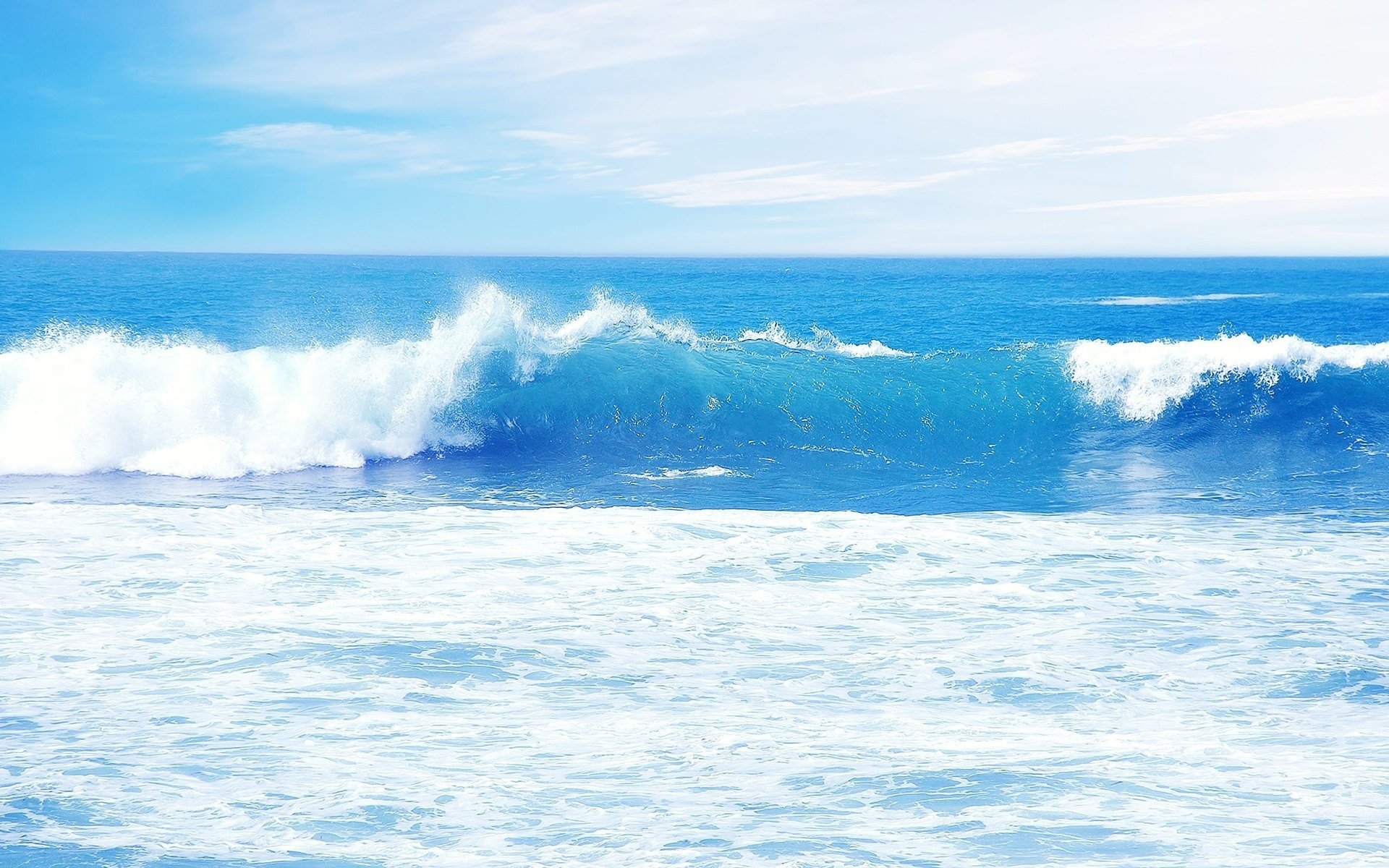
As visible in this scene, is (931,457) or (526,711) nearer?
(526,711)

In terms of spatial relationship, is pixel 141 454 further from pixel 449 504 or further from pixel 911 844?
pixel 911 844

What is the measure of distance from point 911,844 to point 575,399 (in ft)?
36.6

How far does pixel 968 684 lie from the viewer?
489cm

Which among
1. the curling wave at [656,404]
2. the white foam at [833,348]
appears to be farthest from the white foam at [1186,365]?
the white foam at [833,348]

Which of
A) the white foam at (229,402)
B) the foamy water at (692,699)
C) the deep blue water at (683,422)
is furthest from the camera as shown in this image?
the white foam at (229,402)

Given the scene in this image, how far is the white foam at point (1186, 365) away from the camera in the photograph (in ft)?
49.2

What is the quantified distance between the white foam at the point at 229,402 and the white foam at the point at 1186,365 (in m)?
8.55

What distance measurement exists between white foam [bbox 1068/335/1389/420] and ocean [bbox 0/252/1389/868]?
0.28 ft

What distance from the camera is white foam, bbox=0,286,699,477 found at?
11.4 metres

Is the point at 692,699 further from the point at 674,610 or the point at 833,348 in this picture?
the point at 833,348

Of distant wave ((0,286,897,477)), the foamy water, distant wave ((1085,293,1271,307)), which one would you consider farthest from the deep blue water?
distant wave ((1085,293,1271,307))

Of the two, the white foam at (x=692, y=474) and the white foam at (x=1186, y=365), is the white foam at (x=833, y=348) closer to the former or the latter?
the white foam at (x=1186, y=365)

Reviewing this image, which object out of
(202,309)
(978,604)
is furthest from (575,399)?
(202,309)

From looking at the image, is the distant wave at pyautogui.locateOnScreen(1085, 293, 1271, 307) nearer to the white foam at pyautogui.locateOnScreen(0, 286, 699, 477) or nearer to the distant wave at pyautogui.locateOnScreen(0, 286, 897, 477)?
the distant wave at pyautogui.locateOnScreen(0, 286, 897, 477)
